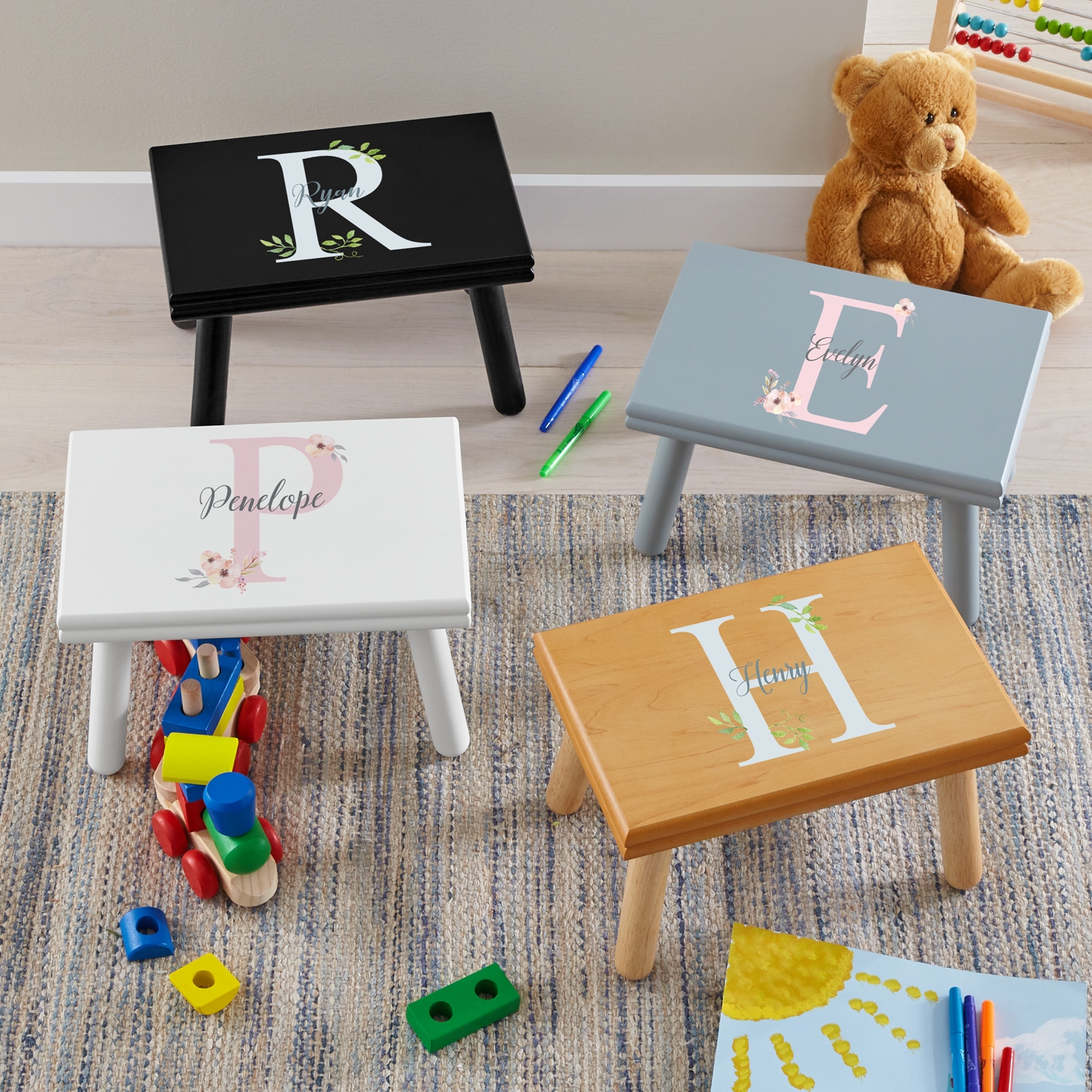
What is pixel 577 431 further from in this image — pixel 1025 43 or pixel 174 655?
pixel 1025 43

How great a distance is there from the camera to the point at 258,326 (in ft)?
6.13

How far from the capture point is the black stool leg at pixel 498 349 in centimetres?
160

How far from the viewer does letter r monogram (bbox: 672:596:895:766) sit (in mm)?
1121

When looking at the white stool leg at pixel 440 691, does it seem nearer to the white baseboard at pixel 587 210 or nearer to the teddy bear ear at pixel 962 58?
the white baseboard at pixel 587 210

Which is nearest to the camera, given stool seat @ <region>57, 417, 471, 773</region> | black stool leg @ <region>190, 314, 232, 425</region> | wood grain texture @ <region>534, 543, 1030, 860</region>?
wood grain texture @ <region>534, 543, 1030, 860</region>

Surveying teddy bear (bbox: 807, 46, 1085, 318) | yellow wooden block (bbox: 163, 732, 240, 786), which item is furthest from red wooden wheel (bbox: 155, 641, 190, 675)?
teddy bear (bbox: 807, 46, 1085, 318)

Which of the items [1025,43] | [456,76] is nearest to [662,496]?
[456,76]

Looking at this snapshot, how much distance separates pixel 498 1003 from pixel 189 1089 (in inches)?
11.8

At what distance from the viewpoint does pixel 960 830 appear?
49.9 inches

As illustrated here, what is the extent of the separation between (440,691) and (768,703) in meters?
0.36

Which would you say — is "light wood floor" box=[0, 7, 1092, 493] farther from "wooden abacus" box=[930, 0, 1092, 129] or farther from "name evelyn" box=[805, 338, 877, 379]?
"name evelyn" box=[805, 338, 877, 379]

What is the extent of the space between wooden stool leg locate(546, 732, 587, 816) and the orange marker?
1.43 ft

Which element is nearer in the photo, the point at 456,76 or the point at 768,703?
the point at 768,703

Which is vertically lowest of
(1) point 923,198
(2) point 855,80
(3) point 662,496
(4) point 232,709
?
(4) point 232,709
